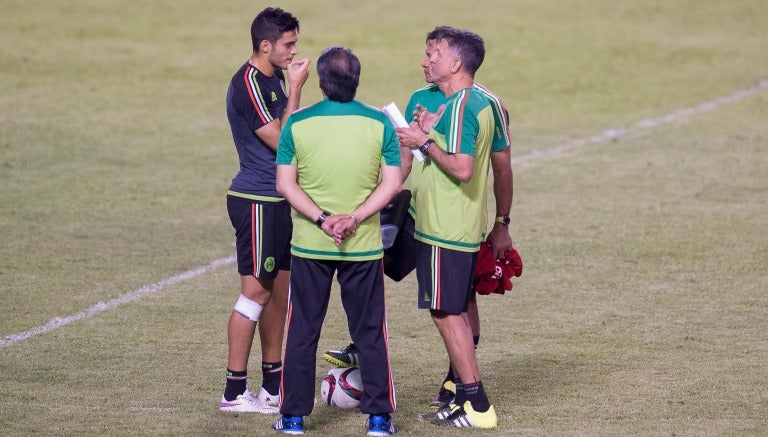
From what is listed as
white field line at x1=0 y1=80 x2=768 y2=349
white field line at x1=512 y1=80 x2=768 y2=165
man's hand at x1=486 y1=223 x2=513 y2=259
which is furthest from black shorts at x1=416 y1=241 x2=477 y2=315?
white field line at x1=512 y1=80 x2=768 y2=165

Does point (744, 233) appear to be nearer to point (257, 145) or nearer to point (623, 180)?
point (623, 180)

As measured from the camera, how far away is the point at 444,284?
691 centimetres

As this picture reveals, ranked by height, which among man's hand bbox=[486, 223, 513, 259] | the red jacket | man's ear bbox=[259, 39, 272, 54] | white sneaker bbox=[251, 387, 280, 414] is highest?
man's ear bbox=[259, 39, 272, 54]

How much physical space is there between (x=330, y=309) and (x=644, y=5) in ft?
70.0

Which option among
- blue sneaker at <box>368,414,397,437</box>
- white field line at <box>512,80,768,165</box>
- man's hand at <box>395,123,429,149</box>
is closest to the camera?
blue sneaker at <box>368,414,397,437</box>

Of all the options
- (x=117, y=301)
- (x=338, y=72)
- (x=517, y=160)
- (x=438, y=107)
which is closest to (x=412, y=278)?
(x=117, y=301)

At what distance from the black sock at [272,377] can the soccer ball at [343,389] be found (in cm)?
27

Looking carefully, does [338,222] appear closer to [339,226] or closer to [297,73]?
[339,226]

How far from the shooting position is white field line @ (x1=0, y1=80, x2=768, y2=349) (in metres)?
8.95

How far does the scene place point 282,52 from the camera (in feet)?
23.8

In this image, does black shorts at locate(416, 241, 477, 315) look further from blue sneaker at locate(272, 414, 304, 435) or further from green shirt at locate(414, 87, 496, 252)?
blue sneaker at locate(272, 414, 304, 435)

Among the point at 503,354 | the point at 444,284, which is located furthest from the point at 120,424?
the point at 503,354

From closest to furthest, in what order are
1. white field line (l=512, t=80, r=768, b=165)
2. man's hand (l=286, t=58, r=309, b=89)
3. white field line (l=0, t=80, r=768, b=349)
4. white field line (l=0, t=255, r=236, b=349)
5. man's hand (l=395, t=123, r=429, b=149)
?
man's hand (l=395, t=123, r=429, b=149) < man's hand (l=286, t=58, r=309, b=89) < white field line (l=0, t=255, r=236, b=349) < white field line (l=0, t=80, r=768, b=349) < white field line (l=512, t=80, r=768, b=165)

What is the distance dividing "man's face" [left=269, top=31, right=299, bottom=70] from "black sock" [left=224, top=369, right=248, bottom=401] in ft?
5.81
